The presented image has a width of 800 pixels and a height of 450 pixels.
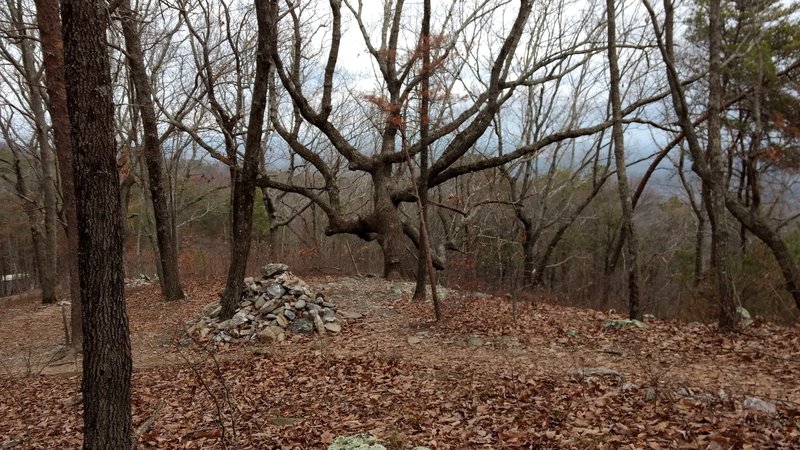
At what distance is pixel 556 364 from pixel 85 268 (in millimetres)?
5471

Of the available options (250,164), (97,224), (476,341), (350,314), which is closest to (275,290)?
(350,314)

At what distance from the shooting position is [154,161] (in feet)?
37.4

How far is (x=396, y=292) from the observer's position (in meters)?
11.5

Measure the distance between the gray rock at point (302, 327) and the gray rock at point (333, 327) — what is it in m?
0.30

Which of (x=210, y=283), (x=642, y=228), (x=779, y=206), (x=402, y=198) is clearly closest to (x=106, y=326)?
(x=402, y=198)

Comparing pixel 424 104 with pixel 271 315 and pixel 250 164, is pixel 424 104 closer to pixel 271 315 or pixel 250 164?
pixel 250 164

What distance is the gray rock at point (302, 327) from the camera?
894cm

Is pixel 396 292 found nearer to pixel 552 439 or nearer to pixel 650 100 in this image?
pixel 650 100

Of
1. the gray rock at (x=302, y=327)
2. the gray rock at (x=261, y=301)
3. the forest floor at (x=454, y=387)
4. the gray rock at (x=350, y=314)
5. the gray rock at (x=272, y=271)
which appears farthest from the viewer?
the gray rock at (x=272, y=271)

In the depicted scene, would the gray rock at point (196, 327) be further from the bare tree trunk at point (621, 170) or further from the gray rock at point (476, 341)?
the bare tree trunk at point (621, 170)

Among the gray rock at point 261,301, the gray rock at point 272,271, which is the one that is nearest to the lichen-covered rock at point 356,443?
the gray rock at point 261,301

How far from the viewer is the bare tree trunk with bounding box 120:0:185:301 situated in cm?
1092

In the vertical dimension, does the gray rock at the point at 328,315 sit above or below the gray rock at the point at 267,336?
above

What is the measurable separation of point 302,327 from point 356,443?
5.11 meters
